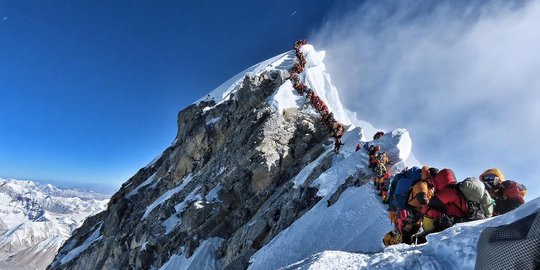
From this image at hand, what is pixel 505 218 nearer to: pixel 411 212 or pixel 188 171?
pixel 411 212

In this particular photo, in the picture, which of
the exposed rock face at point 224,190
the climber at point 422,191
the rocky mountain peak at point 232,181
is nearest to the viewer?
the climber at point 422,191

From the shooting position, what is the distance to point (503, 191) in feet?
31.3

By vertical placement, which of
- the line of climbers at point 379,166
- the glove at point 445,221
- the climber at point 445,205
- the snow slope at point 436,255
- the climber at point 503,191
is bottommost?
the snow slope at point 436,255

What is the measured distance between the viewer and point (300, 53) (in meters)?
50.4

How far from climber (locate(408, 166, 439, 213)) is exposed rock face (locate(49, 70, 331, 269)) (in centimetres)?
1022

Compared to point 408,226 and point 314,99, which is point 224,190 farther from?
point 408,226

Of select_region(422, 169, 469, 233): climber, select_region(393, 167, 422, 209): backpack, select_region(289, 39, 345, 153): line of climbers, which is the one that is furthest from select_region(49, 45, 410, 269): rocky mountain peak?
select_region(422, 169, 469, 233): climber

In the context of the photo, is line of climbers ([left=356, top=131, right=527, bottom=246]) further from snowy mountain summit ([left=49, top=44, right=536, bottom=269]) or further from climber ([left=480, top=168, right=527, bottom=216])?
snowy mountain summit ([left=49, top=44, right=536, bottom=269])

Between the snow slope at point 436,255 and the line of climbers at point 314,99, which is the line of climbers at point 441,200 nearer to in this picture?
the snow slope at point 436,255

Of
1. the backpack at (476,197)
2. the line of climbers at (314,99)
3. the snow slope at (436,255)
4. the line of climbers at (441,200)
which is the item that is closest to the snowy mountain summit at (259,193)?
the snow slope at (436,255)

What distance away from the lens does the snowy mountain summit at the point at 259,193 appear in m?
14.7

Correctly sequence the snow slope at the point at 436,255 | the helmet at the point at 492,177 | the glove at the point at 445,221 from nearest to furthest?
the snow slope at the point at 436,255, the glove at the point at 445,221, the helmet at the point at 492,177

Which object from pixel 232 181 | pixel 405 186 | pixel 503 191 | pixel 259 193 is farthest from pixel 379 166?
pixel 232 181

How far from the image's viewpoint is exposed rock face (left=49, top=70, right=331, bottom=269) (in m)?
23.4
